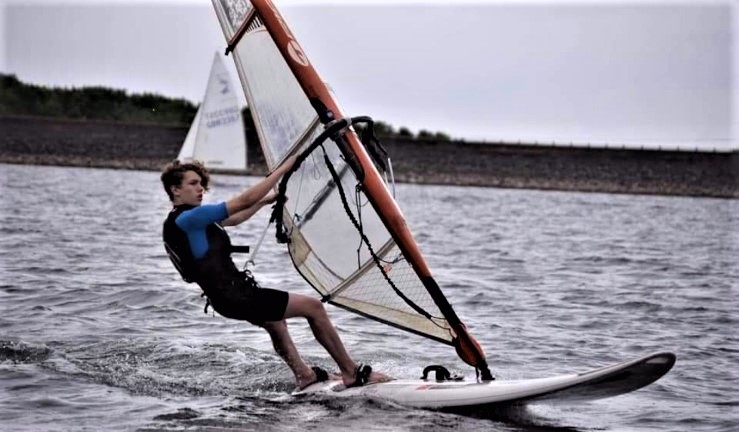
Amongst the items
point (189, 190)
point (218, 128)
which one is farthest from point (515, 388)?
point (218, 128)

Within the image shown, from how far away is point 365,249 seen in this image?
24.2ft

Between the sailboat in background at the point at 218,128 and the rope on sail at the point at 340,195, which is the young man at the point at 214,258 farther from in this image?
the sailboat in background at the point at 218,128

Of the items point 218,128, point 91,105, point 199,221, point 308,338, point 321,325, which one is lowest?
point 308,338

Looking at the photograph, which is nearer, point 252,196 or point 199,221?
point 252,196

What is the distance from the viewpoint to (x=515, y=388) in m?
6.76

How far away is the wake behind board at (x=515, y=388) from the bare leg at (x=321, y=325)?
0.44 feet

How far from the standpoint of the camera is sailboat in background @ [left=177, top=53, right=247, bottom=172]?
117ft

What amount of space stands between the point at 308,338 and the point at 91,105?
203 feet

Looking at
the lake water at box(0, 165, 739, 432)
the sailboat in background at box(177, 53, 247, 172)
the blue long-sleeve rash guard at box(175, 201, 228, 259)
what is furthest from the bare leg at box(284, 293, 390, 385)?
the sailboat in background at box(177, 53, 247, 172)

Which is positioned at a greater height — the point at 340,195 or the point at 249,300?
the point at 340,195

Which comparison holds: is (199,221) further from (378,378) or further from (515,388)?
(515,388)

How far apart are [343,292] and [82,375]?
6.04 ft

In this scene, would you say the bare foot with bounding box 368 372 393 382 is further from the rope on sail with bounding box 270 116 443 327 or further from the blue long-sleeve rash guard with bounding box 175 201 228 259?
the blue long-sleeve rash guard with bounding box 175 201 228 259

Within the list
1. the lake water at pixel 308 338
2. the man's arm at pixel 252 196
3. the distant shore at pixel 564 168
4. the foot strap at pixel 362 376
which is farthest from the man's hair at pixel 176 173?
the distant shore at pixel 564 168
